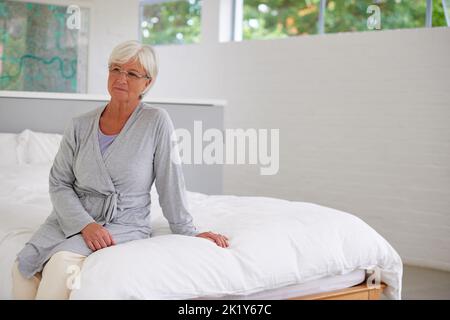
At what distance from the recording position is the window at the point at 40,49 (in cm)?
561

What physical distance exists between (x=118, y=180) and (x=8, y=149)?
1.83 metres

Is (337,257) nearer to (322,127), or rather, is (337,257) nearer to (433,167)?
(433,167)

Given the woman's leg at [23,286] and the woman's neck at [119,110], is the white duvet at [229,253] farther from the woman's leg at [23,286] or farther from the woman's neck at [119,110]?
the woman's neck at [119,110]

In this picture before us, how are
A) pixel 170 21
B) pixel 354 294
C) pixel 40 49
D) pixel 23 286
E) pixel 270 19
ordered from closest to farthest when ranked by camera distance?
pixel 23 286, pixel 354 294, pixel 40 49, pixel 270 19, pixel 170 21

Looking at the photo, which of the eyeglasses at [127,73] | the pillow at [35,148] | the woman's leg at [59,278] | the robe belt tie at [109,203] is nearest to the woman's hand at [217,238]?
the robe belt tie at [109,203]

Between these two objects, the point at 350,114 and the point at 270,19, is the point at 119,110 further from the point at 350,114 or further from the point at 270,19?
the point at 270,19

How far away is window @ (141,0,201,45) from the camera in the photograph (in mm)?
6719

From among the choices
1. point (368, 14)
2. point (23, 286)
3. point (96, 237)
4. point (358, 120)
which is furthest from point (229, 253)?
point (368, 14)

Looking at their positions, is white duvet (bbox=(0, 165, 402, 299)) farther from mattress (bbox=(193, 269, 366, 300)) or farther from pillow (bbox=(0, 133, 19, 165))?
pillow (bbox=(0, 133, 19, 165))

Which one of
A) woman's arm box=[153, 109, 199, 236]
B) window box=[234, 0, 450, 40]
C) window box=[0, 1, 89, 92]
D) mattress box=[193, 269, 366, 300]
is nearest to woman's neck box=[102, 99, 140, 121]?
woman's arm box=[153, 109, 199, 236]

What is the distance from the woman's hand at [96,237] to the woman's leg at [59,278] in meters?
0.10

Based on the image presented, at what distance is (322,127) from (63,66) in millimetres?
2313

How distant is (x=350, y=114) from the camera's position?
5.03 meters
